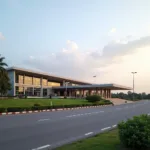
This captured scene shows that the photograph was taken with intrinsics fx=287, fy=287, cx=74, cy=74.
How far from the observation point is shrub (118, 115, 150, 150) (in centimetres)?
667

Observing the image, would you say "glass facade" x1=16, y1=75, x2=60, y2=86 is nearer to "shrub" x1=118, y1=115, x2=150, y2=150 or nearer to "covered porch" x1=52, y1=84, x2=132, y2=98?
"covered porch" x1=52, y1=84, x2=132, y2=98

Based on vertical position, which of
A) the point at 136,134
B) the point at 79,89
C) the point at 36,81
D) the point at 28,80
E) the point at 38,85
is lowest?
the point at 136,134

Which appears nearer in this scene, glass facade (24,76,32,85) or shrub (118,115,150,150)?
shrub (118,115,150,150)

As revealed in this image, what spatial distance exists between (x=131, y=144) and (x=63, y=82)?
282 feet

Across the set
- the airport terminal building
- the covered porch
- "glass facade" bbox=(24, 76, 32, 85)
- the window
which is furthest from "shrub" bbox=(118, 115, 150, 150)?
the window

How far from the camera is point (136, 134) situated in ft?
22.0

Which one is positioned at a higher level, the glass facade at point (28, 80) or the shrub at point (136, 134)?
the glass facade at point (28, 80)

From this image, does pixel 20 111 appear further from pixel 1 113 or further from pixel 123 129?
pixel 123 129

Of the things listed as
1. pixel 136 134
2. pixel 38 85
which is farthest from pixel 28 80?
pixel 136 134

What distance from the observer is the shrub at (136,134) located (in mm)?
6668

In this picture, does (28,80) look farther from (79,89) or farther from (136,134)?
(136,134)

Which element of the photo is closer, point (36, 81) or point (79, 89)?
point (36, 81)

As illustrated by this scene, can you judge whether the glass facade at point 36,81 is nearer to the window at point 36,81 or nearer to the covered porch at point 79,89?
the window at point 36,81

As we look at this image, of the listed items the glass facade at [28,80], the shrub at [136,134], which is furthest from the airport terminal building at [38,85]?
the shrub at [136,134]
